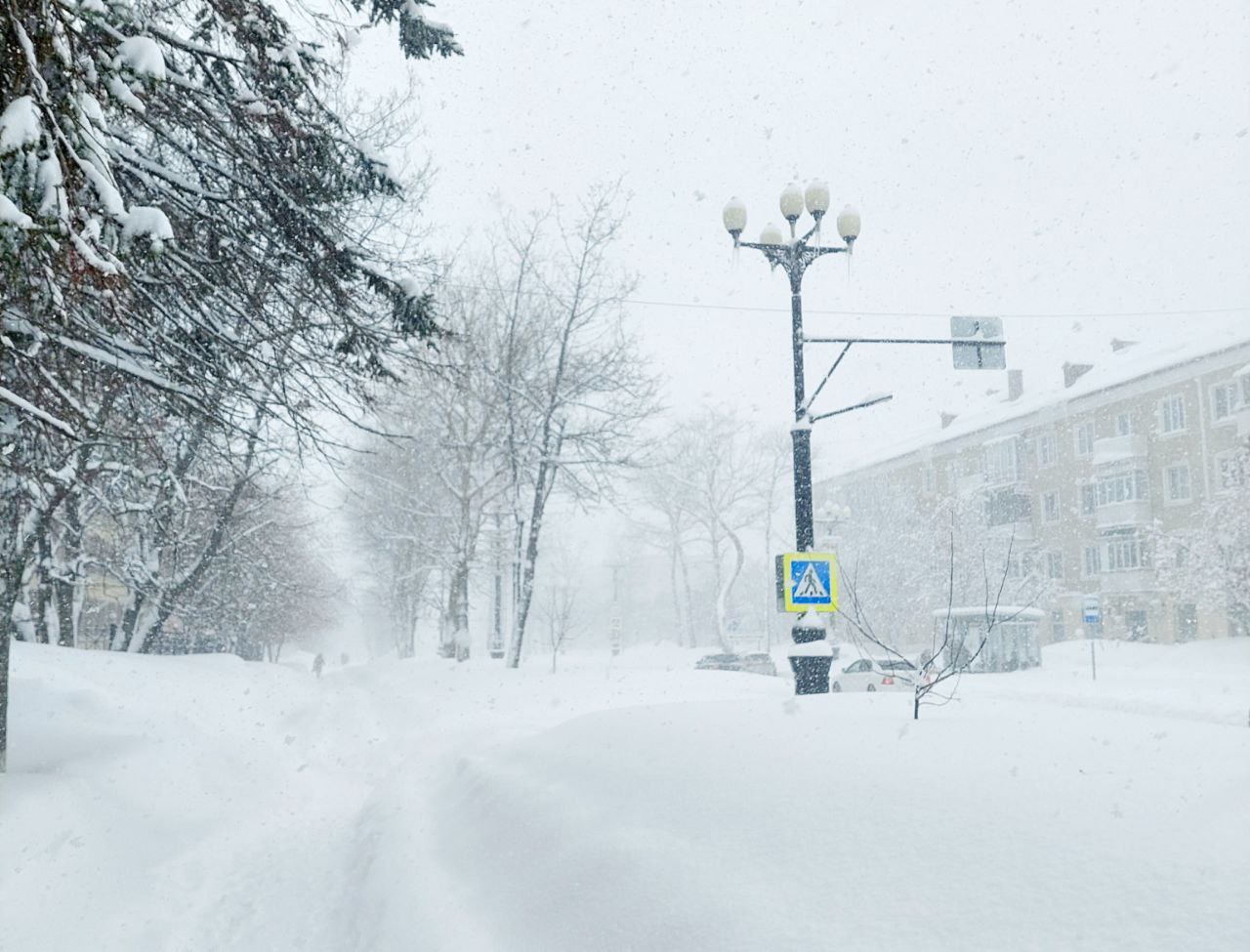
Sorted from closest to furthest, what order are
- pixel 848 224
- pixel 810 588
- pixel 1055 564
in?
pixel 810 588
pixel 848 224
pixel 1055 564

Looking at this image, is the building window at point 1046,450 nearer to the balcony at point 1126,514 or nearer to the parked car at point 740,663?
the balcony at point 1126,514

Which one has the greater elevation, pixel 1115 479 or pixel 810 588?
pixel 1115 479

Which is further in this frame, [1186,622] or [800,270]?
[1186,622]

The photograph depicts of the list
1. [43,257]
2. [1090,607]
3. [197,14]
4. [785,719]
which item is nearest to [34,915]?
[43,257]

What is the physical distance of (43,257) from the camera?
3.86 meters

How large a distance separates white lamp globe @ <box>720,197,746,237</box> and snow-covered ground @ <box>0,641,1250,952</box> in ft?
21.9

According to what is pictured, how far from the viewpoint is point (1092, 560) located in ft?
145

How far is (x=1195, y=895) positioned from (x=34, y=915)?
20.1 feet

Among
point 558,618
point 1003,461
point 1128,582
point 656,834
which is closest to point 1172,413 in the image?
point 1128,582

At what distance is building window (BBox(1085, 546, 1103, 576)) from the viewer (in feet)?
144

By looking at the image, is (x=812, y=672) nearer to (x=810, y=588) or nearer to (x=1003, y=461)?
(x=810, y=588)

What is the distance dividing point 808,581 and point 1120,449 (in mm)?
35421

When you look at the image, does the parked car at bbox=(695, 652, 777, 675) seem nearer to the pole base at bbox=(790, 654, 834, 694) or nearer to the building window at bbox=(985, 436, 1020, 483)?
the building window at bbox=(985, 436, 1020, 483)

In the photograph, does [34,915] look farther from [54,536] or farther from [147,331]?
[54,536]
